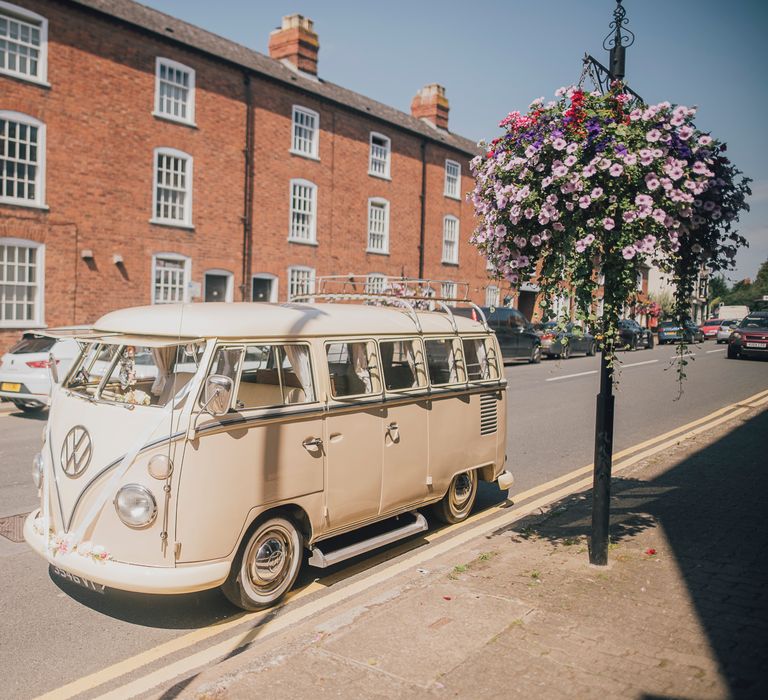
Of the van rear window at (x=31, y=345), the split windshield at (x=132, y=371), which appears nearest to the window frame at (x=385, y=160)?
the van rear window at (x=31, y=345)

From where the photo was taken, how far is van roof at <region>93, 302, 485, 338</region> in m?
5.28

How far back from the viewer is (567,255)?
5656mm

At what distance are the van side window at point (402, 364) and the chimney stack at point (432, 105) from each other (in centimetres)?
3173

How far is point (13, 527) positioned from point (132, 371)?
2.29 metres

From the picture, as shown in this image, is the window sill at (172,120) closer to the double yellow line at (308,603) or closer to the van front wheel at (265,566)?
the double yellow line at (308,603)

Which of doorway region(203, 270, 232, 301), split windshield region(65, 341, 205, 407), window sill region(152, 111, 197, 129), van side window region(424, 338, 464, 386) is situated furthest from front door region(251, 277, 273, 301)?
split windshield region(65, 341, 205, 407)

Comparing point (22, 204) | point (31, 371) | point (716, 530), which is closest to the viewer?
point (716, 530)

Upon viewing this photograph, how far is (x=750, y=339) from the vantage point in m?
29.6

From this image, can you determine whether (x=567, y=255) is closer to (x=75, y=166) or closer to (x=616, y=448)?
(x=616, y=448)

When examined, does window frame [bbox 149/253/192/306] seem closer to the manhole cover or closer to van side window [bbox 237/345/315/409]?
the manhole cover

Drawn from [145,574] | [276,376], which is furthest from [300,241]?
[145,574]

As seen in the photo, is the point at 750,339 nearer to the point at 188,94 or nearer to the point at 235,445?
the point at 188,94

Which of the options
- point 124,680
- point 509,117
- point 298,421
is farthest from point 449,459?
point 124,680

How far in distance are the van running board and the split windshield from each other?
1654 millimetres
